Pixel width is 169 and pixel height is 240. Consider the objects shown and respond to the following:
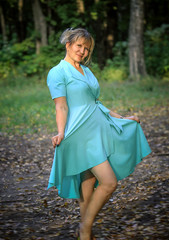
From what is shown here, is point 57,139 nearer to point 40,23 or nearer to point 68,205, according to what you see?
point 68,205

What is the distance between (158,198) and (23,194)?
1.98 metres

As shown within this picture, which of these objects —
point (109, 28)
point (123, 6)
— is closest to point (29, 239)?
point (109, 28)

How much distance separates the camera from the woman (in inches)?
123

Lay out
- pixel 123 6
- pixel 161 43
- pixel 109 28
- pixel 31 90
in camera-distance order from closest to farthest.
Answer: pixel 31 90
pixel 161 43
pixel 109 28
pixel 123 6

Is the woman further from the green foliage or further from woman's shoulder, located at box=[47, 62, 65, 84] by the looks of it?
the green foliage

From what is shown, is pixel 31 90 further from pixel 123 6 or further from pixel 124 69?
pixel 123 6

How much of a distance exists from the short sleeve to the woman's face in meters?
0.23

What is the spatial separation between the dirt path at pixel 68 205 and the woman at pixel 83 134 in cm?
73

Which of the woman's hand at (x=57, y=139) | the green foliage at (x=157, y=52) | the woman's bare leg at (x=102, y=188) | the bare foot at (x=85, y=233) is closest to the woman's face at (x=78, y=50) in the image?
the woman's hand at (x=57, y=139)

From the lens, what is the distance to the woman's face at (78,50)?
3271 millimetres

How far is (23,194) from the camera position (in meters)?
5.46

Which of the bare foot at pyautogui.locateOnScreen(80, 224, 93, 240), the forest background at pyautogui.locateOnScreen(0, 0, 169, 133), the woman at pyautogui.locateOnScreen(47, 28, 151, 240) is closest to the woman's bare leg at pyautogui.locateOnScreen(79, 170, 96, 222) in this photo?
the woman at pyautogui.locateOnScreen(47, 28, 151, 240)

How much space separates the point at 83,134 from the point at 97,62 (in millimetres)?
9461

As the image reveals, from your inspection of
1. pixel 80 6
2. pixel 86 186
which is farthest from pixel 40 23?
pixel 86 186
